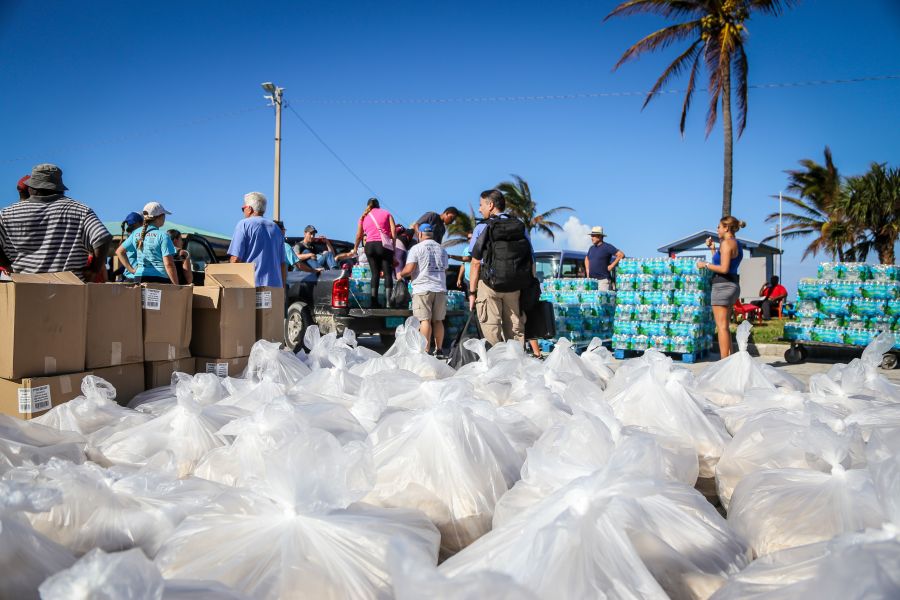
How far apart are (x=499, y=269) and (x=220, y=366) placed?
7.75 feet

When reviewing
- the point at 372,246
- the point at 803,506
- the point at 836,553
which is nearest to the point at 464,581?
the point at 836,553

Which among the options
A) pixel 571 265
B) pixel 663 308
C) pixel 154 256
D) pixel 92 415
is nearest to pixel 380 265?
pixel 154 256

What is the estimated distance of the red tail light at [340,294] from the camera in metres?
6.98

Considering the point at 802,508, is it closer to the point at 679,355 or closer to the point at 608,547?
the point at 608,547

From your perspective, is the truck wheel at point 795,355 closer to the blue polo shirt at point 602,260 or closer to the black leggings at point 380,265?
the blue polo shirt at point 602,260

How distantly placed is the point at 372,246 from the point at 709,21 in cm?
1124

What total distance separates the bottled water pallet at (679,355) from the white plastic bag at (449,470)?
5.94 meters

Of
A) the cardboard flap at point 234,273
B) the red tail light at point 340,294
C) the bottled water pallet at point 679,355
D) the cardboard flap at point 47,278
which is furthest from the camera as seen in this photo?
the bottled water pallet at point 679,355

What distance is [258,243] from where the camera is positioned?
503 centimetres

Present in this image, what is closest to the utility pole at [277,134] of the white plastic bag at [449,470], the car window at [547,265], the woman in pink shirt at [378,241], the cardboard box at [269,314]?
the car window at [547,265]

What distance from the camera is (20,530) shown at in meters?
1.26

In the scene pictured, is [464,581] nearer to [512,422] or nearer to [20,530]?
[20,530]

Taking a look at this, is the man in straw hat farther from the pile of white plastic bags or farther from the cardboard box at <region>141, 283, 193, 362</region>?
the cardboard box at <region>141, 283, 193, 362</region>

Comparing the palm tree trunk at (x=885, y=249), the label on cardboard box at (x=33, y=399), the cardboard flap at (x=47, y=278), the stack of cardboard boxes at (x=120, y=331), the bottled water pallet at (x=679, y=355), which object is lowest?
the bottled water pallet at (x=679, y=355)
